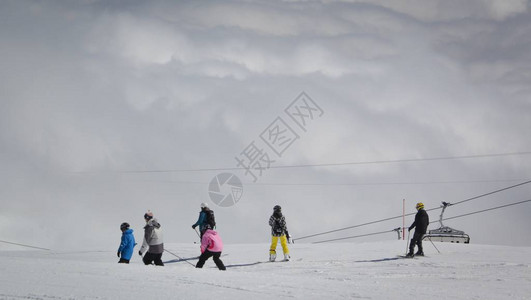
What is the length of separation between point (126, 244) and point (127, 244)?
27 mm

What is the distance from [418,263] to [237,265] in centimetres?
551

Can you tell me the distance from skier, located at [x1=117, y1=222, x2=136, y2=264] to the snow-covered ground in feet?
7.95

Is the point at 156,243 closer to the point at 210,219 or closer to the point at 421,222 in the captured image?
the point at 210,219

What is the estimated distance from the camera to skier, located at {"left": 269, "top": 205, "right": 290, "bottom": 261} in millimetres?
17469

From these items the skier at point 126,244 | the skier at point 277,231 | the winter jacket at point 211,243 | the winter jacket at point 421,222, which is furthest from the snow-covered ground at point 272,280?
the skier at point 126,244

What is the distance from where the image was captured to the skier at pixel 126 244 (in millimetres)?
13898

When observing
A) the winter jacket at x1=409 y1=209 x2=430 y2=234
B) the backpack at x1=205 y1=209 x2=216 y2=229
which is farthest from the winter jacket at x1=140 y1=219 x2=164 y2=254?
the winter jacket at x1=409 y1=209 x2=430 y2=234

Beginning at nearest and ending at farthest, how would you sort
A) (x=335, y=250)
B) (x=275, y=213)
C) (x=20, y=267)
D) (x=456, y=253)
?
(x=20, y=267)
(x=275, y=213)
(x=456, y=253)
(x=335, y=250)

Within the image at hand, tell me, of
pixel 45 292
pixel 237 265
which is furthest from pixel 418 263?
pixel 45 292

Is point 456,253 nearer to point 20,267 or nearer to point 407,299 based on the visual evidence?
point 407,299

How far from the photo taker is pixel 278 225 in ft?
57.7

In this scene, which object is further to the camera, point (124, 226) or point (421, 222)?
point (421, 222)

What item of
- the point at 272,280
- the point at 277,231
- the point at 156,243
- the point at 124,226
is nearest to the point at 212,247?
the point at 156,243

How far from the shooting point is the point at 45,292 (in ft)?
23.6
